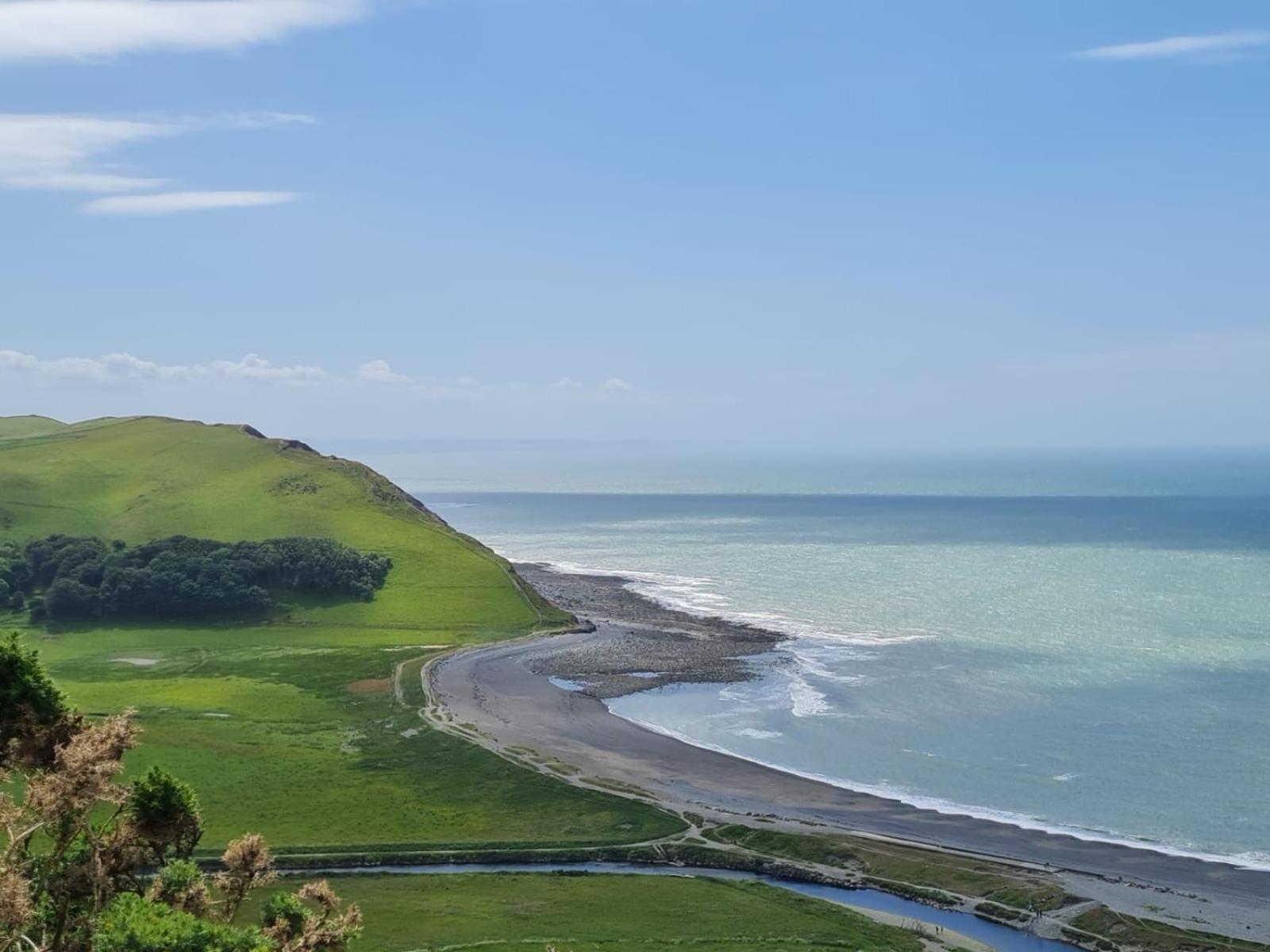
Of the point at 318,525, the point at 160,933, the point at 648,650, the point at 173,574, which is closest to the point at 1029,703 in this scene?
the point at 648,650

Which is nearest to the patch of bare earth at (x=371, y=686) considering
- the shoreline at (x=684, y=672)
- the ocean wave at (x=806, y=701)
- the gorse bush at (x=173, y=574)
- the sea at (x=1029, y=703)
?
the shoreline at (x=684, y=672)

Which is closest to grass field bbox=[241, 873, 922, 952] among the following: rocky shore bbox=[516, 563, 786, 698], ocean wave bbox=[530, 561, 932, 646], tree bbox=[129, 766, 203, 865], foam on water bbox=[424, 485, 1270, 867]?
foam on water bbox=[424, 485, 1270, 867]

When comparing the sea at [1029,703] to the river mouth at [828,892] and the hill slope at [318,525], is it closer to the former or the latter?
the river mouth at [828,892]

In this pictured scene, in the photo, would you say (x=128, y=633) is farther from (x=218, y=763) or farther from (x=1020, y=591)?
(x=1020, y=591)

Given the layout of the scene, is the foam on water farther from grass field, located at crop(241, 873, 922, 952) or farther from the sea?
grass field, located at crop(241, 873, 922, 952)

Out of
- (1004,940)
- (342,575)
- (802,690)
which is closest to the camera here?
(1004,940)

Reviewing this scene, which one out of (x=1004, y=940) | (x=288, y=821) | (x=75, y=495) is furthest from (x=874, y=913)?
(x=75, y=495)
